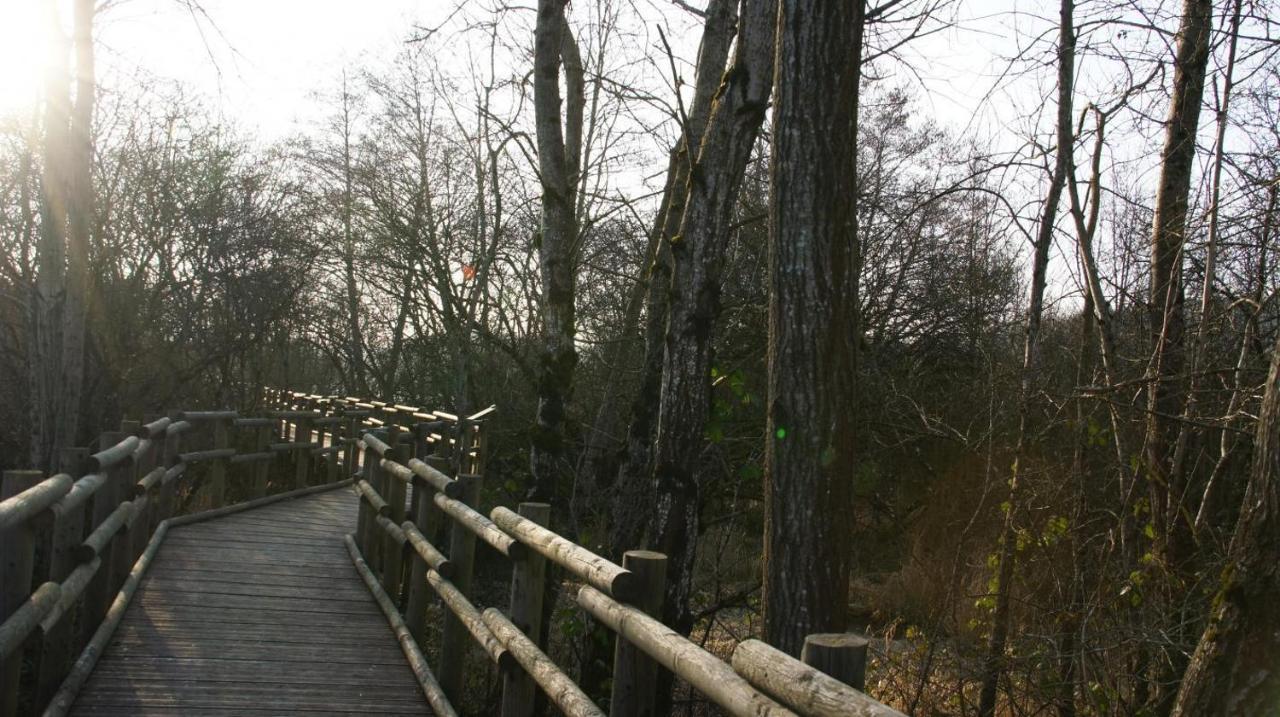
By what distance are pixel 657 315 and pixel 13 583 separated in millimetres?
6411

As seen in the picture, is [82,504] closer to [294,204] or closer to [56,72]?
[56,72]

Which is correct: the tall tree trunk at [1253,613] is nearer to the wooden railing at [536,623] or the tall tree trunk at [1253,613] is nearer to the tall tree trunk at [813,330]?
the tall tree trunk at [813,330]

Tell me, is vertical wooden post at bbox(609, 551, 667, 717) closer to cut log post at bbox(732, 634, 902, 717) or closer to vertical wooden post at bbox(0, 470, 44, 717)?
cut log post at bbox(732, 634, 902, 717)

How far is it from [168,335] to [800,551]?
14.7 m

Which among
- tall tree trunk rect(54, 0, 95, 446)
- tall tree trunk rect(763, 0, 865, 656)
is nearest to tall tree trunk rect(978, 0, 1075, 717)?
tall tree trunk rect(763, 0, 865, 656)

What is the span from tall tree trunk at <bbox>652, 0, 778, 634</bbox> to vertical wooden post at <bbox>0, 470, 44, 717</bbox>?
170 inches

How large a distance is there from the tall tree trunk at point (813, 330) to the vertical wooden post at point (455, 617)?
1.69m

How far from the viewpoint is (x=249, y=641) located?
6316 mm

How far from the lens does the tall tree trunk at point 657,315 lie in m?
8.88

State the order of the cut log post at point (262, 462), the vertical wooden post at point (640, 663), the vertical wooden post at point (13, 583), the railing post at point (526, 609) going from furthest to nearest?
the cut log post at point (262, 462) < the railing post at point (526, 609) < the vertical wooden post at point (13, 583) < the vertical wooden post at point (640, 663)

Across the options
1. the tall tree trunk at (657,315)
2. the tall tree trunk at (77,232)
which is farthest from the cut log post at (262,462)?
the tall tree trunk at (657,315)

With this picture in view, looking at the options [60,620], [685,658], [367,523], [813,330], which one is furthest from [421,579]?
[685,658]

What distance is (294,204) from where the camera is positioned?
20891 millimetres

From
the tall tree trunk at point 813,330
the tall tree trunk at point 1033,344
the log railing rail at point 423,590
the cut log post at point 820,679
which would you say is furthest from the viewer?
the tall tree trunk at point 1033,344
